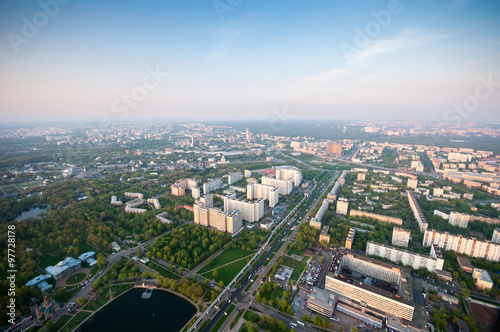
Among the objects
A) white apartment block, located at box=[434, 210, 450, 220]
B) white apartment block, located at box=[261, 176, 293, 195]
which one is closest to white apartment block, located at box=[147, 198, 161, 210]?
white apartment block, located at box=[261, 176, 293, 195]

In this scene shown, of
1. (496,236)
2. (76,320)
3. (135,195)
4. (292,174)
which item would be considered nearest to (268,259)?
(76,320)

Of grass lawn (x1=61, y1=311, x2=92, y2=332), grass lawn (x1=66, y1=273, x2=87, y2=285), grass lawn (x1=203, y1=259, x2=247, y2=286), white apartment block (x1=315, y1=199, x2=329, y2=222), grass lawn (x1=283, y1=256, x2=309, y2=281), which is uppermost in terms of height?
white apartment block (x1=315, y1=199, x2=329, y2=222)

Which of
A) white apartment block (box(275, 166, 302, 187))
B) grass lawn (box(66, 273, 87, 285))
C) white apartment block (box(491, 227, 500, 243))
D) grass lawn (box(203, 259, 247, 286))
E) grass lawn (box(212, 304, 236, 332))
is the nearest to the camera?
grass lawn (box(212, 304, 236, 332))

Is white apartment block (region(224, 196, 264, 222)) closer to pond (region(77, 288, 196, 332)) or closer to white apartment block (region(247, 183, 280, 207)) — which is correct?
white apartment block (region(247, 183, 280, 207))

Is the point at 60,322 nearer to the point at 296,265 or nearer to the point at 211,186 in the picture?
the point at 296,265

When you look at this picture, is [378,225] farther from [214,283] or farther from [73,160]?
[73,160]

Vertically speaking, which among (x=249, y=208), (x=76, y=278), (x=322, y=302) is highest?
(x=249, y=208)

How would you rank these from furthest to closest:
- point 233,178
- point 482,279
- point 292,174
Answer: point 233,178
point 292,174
point 482,279

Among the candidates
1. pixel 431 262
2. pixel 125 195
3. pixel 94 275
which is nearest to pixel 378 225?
pixel 431 262
